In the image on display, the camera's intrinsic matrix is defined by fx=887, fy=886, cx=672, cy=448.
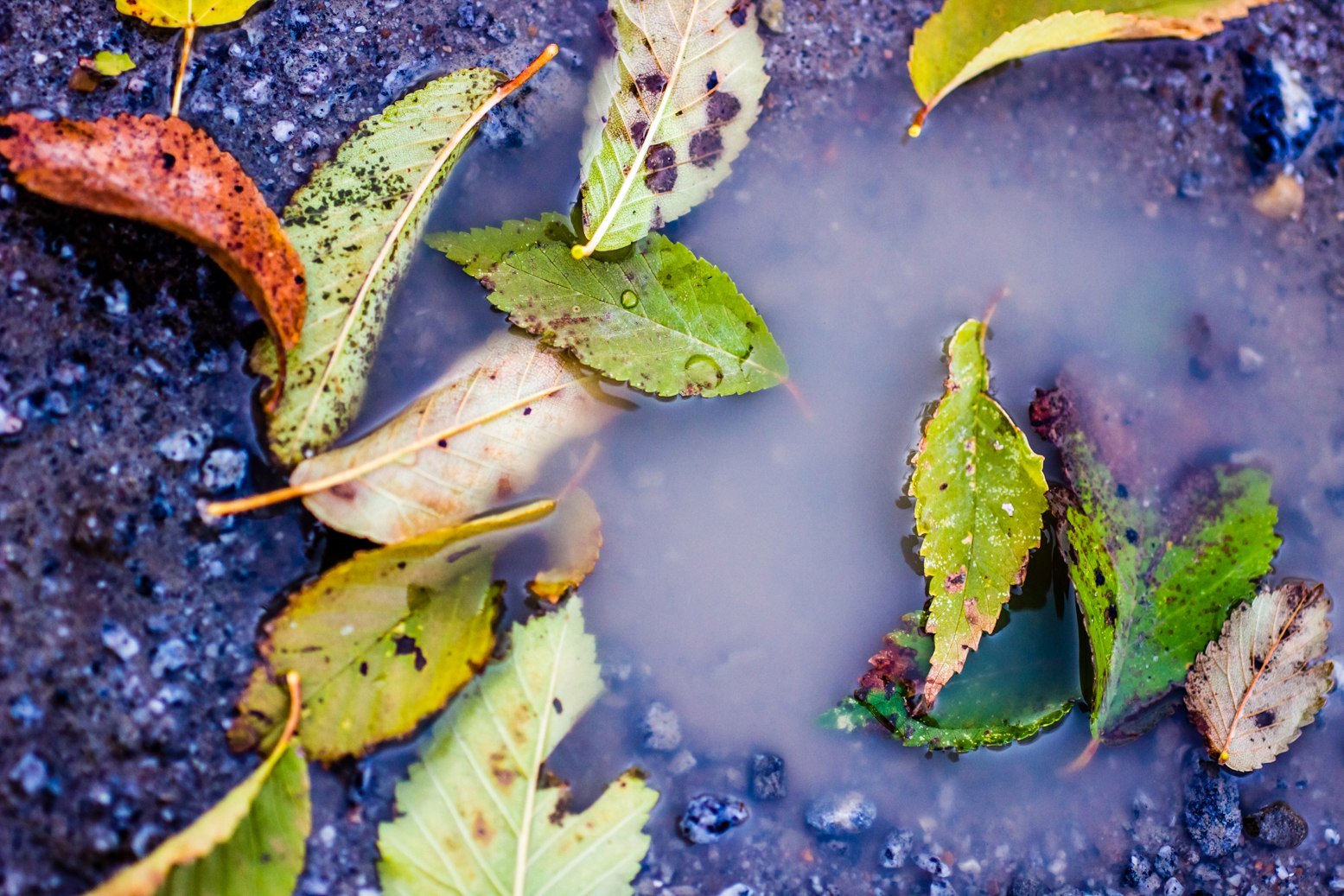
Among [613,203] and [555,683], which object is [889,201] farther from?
[555,683]

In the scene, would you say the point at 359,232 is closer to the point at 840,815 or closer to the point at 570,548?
the point at 570,548

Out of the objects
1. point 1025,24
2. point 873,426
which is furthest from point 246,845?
point 1025,24

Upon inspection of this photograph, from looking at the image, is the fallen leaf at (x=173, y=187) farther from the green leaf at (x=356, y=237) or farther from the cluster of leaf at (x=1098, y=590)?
the cluster of leaf at (x=1098, y=590)

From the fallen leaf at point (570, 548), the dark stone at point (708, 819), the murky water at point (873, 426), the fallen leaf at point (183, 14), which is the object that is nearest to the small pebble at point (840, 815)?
the murky water at point (873, 426)

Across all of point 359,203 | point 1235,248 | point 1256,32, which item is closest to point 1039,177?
point 1235,248

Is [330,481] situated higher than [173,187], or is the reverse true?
[173,187]

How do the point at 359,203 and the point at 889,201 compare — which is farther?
the point at 889,201
